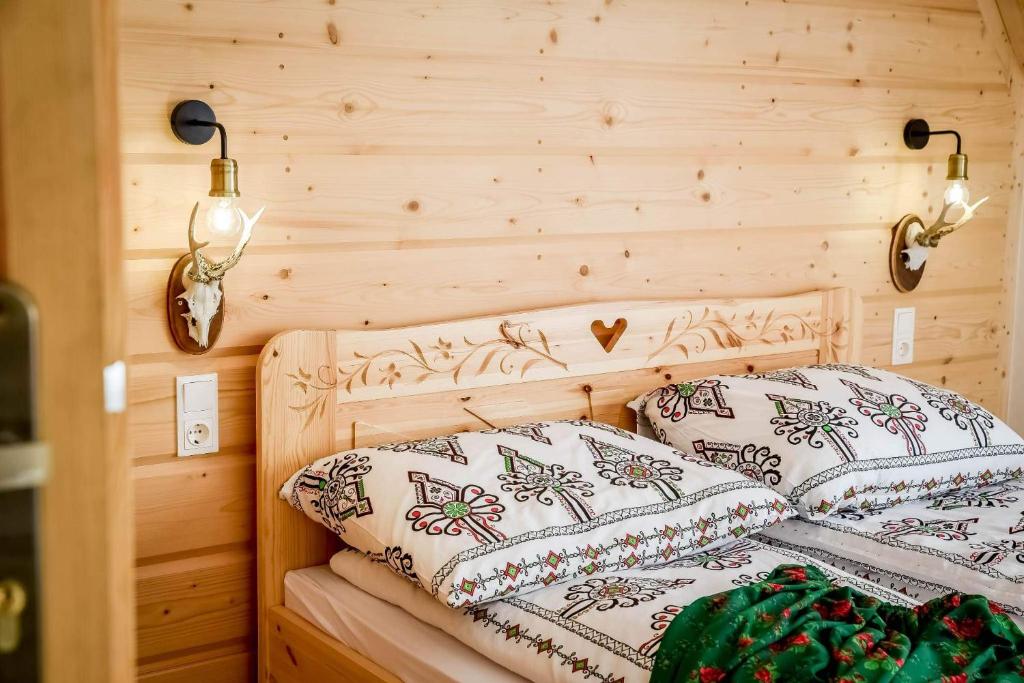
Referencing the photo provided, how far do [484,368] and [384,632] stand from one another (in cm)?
70

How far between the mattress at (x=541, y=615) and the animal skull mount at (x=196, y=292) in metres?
0.50

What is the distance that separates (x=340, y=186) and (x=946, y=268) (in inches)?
78.0

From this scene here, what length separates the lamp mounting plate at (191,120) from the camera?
79.7 inches

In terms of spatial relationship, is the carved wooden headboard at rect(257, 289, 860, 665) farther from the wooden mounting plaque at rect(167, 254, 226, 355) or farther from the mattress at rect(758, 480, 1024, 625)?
the mattress at rect(758, 480, 1024, 625)

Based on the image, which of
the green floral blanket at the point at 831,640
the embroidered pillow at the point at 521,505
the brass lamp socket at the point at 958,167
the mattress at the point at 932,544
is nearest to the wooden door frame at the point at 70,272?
the green floral blanket at the point at 831,640

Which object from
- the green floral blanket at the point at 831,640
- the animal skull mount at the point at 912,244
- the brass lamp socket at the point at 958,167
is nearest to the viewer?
the green floral blanket at the point at 831,640

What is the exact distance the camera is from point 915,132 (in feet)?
10.4

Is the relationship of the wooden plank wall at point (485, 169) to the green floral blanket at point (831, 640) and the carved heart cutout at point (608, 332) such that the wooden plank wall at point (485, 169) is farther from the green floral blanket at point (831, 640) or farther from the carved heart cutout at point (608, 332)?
the green floral blanket at point (831, 640)

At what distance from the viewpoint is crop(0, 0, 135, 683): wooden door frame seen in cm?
63

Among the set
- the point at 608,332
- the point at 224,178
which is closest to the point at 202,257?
the point at 224,178

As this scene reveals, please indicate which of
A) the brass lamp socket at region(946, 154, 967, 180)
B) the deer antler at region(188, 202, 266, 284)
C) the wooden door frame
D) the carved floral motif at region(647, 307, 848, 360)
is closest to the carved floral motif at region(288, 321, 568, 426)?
the deer antler at region(188, 202, 266, 284)

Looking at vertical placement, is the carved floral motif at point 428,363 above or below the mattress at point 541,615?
Result: above

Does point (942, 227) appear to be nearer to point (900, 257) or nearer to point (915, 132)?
point (900, 257)

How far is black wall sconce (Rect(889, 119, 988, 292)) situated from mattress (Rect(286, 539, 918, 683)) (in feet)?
4.50
